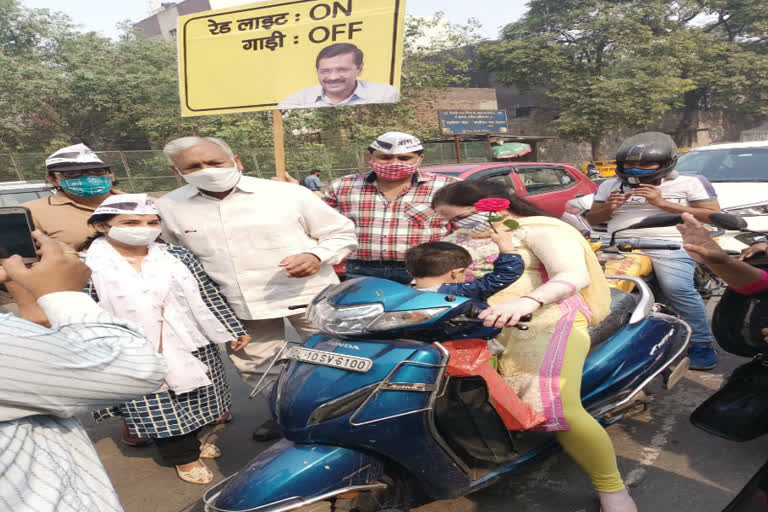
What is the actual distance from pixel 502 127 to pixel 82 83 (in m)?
17.1

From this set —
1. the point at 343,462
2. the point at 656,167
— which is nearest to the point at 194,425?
the point at 343,462

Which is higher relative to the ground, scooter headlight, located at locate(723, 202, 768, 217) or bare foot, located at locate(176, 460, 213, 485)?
scooter headlight, located at locate(723, 202, 768, 217)

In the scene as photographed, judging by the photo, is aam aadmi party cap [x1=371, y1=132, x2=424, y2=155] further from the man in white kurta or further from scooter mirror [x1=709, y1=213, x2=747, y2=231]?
scooter mirror [x1=709, y1=213, x2=747, y2=231]

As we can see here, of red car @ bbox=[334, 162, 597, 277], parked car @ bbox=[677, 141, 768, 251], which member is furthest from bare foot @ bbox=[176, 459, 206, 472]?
red car @ bbox=[334, 162, 597, 277]

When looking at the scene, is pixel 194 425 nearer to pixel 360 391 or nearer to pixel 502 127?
pixel 360 391

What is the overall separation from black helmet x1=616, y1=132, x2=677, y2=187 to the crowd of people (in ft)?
0.07

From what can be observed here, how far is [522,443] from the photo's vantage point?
221 centimetres

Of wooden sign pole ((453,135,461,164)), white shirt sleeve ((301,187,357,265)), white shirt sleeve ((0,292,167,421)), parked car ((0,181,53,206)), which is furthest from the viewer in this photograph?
wooden sign pole ((453,135,461,164))

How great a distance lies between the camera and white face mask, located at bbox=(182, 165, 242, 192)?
2.69 meters

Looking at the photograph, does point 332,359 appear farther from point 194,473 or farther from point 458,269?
point 194,473

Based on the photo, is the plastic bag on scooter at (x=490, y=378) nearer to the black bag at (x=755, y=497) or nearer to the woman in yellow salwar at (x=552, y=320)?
the woman in yellow salwar at (x=552, y=320)

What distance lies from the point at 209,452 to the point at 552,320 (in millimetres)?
2152

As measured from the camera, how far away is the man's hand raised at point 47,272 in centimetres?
113

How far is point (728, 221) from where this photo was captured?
2.04 metres
